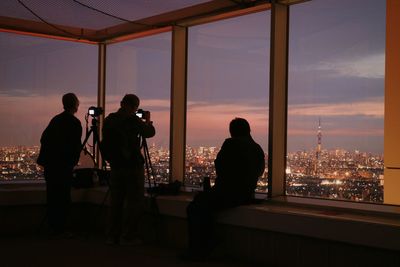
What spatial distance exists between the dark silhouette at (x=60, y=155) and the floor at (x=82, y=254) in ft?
1.21

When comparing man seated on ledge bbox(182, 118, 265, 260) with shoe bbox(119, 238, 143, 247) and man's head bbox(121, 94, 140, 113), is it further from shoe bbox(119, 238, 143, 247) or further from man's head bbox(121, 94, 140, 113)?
man's head bbox(121, 94, 140, 113)

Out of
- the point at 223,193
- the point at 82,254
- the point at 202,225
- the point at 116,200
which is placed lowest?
the point at 82,254

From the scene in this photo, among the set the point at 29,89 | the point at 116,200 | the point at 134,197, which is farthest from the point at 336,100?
the point at 29,89

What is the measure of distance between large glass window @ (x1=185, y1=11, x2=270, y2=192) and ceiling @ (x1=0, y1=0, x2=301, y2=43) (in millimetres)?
179

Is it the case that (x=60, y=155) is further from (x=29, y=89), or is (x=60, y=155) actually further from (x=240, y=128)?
(x=240, y=128)

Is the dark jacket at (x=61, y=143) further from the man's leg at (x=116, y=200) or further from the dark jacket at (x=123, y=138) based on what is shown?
the man's leg at (x=116, y=200)

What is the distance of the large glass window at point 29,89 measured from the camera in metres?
6.93

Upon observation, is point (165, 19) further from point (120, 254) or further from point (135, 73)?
point (120, 254)

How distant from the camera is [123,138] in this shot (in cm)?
539

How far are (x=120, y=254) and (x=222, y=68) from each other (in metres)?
2.27

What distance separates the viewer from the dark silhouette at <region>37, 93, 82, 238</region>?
5680mm

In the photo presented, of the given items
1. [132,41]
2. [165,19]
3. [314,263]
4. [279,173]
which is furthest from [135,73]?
[314,263]

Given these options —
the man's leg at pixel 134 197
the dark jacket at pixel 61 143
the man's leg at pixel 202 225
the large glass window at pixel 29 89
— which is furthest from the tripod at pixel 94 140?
the man's leg at pixel 202 225

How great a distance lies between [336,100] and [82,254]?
2.78 metres
